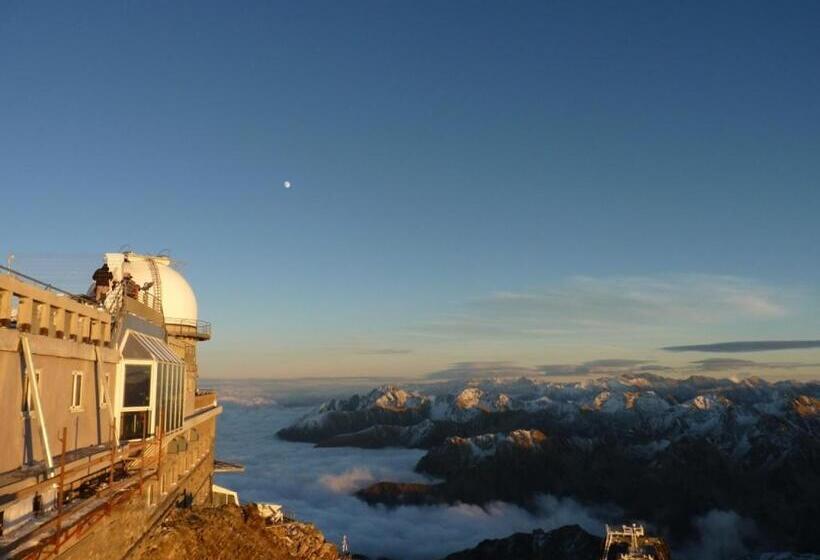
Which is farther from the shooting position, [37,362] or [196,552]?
[196,552]

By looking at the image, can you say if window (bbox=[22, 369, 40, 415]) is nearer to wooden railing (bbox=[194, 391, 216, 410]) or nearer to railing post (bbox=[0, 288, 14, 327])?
railing post (bbox=[0, 288, 14, 327])

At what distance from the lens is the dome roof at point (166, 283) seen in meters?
39.2

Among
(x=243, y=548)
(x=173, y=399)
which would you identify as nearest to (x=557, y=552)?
(x=243, y=548)

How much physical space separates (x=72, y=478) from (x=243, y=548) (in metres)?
17.7

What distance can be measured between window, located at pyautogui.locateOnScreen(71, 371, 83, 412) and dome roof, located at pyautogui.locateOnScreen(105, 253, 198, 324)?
18.9m

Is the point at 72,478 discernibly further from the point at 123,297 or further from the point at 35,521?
the point at 123,297

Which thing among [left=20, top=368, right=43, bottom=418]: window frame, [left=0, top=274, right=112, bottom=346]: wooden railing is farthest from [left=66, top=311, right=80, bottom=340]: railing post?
[left=20, top=368, right=43, bottom=418]: window frame

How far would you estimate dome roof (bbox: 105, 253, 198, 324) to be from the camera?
3919 centimetres

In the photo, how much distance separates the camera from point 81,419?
19828 mm

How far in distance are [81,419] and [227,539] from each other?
14.0 metres

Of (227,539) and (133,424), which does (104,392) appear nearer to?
(133,424)

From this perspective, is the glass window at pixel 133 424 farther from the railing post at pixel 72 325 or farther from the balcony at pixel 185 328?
the balcony at pixel 185 328

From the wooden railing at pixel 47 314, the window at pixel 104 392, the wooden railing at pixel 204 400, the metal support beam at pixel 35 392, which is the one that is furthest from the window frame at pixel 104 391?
the wooden railing at pixel 204 400

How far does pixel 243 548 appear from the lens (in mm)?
32812
